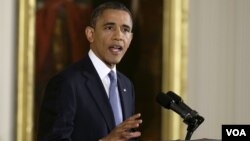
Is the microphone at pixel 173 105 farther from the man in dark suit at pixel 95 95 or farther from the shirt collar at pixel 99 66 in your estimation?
the shirt collar at pixel 99 66

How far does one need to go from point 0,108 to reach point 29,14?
1.74 feet

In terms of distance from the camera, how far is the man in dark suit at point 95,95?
1.76 m

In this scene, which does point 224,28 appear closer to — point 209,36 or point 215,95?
point 209,36

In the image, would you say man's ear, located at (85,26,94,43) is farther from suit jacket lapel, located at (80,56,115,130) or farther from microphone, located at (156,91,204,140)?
microphone, located at (156,91,204,140)

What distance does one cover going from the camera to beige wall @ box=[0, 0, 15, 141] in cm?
260

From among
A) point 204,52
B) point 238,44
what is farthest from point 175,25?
point 238,44

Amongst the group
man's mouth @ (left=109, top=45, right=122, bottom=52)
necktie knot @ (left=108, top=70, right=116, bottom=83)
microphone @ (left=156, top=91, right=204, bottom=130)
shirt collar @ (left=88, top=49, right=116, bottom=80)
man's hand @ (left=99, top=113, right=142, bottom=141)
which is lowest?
man's hand @ (left=99, top=113, right=142, bottom=141)

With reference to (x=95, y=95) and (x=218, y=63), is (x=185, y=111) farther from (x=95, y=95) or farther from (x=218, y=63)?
(x=218, y=63)

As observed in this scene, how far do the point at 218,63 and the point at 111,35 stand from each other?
137 cm

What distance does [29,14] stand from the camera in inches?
104

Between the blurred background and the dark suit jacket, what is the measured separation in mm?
693

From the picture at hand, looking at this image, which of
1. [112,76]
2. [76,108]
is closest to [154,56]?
[112,76]

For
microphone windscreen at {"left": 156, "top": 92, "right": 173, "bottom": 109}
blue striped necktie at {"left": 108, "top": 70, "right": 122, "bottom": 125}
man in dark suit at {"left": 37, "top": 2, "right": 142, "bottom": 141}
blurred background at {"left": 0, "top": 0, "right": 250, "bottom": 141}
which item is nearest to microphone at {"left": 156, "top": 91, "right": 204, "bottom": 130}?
microphone windscreen at {"left": 156, "top": 92, "right": 173, "bottom": 109}

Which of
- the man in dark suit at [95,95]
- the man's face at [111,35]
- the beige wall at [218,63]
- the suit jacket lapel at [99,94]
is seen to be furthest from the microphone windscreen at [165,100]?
the beige wall at [218,63]
